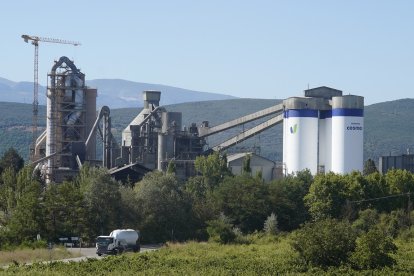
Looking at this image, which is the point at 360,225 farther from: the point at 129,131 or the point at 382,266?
the point at 129,131

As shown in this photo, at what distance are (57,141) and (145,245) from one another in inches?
979

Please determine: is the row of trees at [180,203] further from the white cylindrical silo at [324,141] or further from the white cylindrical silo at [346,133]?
the white cylindrical silo at [324,141]

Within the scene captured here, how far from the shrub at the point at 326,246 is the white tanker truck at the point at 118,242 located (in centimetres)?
1154

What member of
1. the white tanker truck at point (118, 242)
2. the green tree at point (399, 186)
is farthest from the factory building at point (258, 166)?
the white tanker truck at point (118, 242)

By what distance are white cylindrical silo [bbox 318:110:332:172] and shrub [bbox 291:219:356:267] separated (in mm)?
35370

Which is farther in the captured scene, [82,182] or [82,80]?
[82,80]

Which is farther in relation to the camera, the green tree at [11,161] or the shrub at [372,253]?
the green tree at [11,161]

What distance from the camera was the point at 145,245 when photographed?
204 ft

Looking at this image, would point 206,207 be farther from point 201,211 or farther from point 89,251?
point 89,251

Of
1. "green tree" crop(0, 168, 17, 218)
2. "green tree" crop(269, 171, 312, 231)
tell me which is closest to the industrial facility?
"green tree" crop(0, 168, 17, 218)

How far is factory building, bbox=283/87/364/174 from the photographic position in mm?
81750

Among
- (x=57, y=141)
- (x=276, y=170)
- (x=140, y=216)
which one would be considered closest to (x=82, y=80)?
(x=57, y=141)

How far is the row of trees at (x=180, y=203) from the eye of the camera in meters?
60.2

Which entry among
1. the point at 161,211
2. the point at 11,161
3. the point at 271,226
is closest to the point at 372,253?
the point at 271,226
